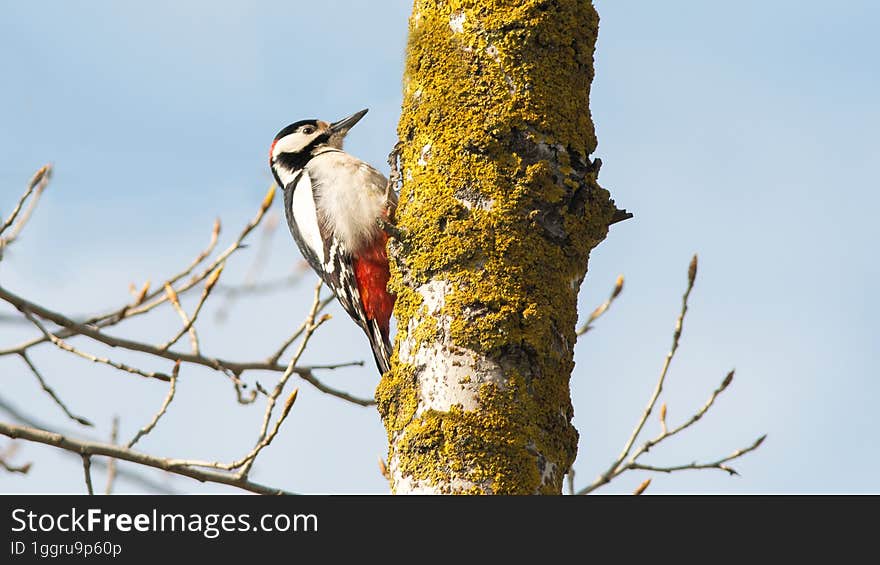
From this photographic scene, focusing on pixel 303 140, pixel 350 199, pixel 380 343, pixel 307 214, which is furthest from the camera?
pixel 303 140

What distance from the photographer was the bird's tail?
451 cm

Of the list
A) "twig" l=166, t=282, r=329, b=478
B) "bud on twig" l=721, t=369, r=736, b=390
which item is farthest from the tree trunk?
"bud on twig" l=721, t=369, r=736, b=390

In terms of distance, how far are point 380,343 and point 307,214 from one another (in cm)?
81

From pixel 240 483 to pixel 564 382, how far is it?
89 cm

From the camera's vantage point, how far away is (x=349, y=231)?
463 cm

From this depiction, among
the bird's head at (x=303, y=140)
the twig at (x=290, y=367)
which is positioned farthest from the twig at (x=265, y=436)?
the bird's head at (x=303, y=140)

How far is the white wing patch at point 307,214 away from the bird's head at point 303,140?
0.44 meters

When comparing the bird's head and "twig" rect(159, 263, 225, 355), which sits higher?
the bird's head

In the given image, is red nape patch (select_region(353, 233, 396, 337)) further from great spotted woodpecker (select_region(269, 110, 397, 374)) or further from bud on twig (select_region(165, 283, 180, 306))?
bud on twig (select_region(165, 283, 180, 306))

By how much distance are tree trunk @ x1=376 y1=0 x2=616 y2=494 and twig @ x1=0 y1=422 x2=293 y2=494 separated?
1.36ft

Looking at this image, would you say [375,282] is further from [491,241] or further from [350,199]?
[491,241]

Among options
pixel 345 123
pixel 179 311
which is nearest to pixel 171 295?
pixel 179 311

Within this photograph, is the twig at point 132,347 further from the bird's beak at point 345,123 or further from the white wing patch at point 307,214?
the bird's beak at point 345,123
